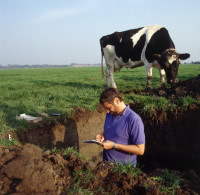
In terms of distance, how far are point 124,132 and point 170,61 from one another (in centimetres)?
636

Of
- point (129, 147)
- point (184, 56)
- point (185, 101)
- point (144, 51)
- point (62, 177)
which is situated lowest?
point (62, 177)

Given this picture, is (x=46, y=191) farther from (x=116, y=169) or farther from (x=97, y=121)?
(x=97, y=121)

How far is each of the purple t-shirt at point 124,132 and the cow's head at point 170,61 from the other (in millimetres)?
6088

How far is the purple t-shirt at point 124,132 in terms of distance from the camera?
3682mm

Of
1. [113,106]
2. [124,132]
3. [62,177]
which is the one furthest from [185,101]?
[62,177]

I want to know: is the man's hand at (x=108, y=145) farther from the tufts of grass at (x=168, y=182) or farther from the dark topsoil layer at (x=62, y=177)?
the tufts of grass at (x=168, y=182)

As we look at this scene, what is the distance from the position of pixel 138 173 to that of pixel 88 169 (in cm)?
68

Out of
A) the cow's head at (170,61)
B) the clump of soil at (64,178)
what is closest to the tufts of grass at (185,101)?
the cow's head at (170,61)

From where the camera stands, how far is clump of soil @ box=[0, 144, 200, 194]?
2.73 metres

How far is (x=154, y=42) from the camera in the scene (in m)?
10.0

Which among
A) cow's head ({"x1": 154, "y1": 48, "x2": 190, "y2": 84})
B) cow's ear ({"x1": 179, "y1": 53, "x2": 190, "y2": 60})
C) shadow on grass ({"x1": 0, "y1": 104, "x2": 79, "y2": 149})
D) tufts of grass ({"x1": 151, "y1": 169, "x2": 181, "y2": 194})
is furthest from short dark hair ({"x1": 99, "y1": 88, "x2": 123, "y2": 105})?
cow's ear ({"x1": 179, "y1": 53, "x2": 190, "y2": 60})

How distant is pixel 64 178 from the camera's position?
9.91 ft

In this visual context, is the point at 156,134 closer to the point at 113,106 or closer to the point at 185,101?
the point at 185,101

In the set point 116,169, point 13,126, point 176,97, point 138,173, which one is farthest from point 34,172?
point 176,97
